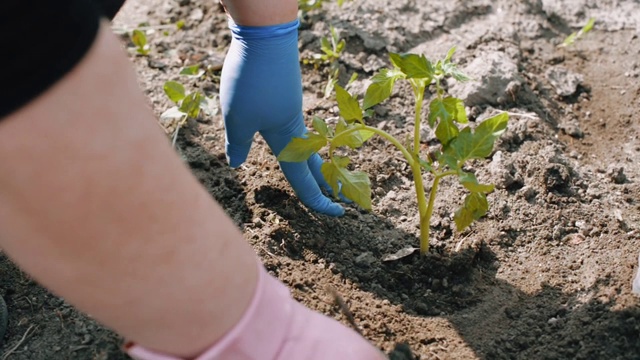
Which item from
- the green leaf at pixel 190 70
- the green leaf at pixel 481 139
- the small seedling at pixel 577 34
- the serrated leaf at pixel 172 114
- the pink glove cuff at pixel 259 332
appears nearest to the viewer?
the pink glove cuff at pixel 259 332

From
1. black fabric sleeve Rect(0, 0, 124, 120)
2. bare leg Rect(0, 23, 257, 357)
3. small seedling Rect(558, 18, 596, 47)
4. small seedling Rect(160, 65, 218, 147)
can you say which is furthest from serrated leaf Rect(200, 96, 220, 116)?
black fabric sleeve Rect(0, 0, 124, 120)

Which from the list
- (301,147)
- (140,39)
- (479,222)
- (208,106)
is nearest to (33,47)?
(301,147)

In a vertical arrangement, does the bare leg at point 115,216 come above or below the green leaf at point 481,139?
above

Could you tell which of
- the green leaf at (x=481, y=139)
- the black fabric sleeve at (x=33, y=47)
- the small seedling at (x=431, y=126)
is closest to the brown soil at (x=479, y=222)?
the small seedling at (x=431, y=126)

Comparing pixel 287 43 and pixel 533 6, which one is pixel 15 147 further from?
pixel 533 6

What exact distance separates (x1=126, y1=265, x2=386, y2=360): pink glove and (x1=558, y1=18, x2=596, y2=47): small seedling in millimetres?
1786

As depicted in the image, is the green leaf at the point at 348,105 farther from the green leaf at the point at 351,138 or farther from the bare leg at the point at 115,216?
the bare leg at the point at 115,216

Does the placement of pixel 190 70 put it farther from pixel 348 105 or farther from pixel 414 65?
pixel 414 65

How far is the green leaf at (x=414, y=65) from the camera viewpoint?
63.0 inches

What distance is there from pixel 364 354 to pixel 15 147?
651 mm

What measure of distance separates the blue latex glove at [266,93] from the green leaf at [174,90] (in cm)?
45

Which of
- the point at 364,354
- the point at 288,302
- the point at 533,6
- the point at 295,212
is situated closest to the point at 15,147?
the point at 288,302

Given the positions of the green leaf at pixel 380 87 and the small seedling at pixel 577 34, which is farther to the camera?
the small seedling at pixel 577 34

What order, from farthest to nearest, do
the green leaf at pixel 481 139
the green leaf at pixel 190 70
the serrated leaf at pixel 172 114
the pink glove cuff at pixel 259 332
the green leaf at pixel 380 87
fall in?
the green leaf at pixel 190 70, the serrated leaf at pixel 172 114, the green leaf at pixel 380 87, the green leaf at pixel 481 139, the pink glove cuff at pixel 259 332
